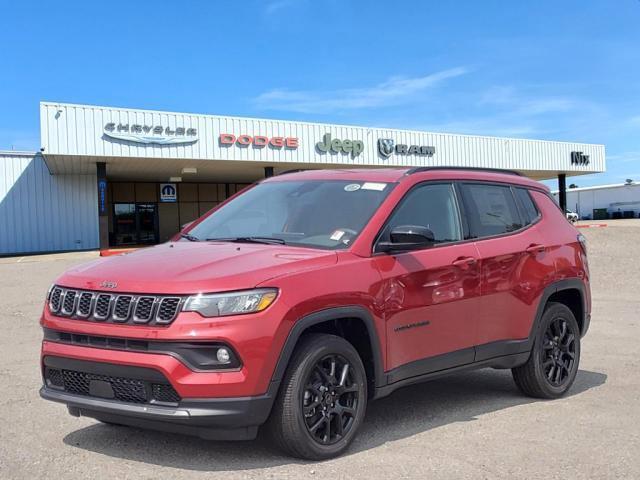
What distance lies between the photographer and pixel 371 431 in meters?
5.13

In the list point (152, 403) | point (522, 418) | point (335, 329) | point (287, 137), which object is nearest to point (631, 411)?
point (522, 418)

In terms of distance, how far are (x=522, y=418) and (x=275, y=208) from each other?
2504 mm

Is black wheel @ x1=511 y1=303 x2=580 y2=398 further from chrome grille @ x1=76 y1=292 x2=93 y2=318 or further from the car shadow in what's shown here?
chrome grille @ x1=76 y1=292 x2=93 y2=318

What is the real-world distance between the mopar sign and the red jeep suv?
3810cm

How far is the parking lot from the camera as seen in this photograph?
4.25 metres

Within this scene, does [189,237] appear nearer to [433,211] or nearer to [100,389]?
[100,389]

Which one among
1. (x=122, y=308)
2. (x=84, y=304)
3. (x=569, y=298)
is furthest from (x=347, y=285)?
(x=569, y=298)

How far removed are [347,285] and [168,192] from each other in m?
40.1

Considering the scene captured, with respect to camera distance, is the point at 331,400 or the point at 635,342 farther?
the point at 635,342

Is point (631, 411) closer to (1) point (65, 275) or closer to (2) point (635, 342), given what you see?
(2) point (635, 342)

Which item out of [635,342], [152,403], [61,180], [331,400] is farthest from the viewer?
[61,180]

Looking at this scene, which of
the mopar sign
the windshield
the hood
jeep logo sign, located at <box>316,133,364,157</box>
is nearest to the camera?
the hood

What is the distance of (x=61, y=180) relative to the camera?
32281 millimetres

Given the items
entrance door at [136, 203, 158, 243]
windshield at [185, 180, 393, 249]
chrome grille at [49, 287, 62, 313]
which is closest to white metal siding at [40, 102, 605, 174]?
entrance door at [136, 203, 158, 243]
